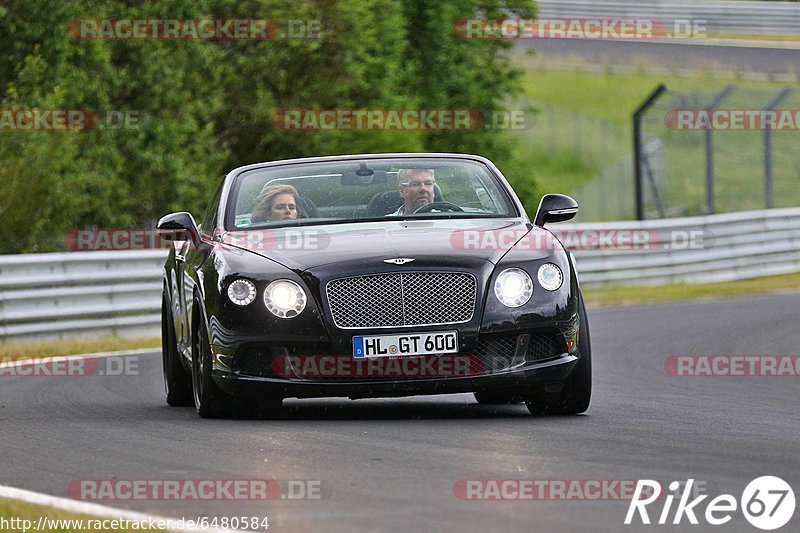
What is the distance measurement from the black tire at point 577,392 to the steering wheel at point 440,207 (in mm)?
1102

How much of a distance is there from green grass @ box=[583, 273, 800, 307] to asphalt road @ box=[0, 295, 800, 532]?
1104cm

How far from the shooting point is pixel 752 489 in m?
6.42

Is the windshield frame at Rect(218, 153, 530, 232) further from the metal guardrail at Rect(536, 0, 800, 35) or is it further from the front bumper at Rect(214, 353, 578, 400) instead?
the metal guardrail at Rect(536, 0, 800, 35)

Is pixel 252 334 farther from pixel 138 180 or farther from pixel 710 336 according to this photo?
pixel 138 180

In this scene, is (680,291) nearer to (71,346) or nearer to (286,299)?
(71,346)

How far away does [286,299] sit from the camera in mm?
8922

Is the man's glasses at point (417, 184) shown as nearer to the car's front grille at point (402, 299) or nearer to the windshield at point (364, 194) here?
the windshield at point (364, 194)

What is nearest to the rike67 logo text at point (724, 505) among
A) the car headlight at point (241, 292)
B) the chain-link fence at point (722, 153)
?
the car headlight at point (241, 292)

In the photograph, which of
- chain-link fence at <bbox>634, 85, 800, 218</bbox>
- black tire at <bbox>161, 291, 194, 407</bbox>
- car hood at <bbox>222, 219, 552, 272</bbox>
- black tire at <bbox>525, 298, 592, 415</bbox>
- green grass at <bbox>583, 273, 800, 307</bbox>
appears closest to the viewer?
car hood at <bbox>222, 219, 552, 272</bbox>

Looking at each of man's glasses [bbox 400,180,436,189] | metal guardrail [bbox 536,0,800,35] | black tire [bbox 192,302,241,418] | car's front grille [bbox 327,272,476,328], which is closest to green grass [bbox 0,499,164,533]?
car's front grille [bbox 327,272,476,328]

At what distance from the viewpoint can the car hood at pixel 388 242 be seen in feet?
29.5

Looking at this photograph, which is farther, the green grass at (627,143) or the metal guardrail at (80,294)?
the green grass at (627,143)

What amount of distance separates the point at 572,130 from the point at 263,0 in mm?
19783

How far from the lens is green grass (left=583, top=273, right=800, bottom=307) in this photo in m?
23.2
